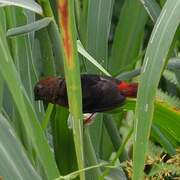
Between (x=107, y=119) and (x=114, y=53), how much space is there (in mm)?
256

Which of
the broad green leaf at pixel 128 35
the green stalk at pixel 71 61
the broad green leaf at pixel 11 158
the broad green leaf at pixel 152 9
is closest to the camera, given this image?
the green stalk at pixel 71 61

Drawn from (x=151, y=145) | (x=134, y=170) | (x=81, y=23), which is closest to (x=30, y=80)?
(x=81, y=23)

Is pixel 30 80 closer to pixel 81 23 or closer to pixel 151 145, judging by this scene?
pixel 81 23

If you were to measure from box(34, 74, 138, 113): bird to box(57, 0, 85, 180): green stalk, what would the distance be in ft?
0.74

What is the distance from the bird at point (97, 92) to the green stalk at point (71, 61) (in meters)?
0.22

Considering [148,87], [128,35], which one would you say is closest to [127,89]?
[148,87]

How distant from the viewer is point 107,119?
0.99m

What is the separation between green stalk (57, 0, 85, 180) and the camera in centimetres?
44

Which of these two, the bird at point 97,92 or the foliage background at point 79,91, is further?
the bird at point 97,92

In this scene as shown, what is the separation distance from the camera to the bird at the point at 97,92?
71 cm

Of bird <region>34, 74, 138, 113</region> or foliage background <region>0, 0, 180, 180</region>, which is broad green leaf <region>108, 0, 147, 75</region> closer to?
foliage background <region>0, 0, 180, 180</region>

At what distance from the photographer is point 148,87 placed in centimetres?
48

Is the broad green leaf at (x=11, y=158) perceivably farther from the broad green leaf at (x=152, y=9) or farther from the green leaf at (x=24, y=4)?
the broad green leaf at (x=152, y=9)

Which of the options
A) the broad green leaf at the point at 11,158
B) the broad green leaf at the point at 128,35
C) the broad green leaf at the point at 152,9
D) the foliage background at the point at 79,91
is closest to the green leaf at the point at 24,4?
the foliage background at the point at 79,91
